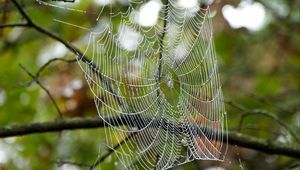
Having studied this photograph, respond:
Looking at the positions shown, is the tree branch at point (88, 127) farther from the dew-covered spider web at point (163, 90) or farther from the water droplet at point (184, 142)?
the water droplet at point (184, 142)

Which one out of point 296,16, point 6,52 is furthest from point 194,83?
point 296,16

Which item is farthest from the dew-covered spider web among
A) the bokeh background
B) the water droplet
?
the bokeh background

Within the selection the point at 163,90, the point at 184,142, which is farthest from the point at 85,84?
the point at 184,142

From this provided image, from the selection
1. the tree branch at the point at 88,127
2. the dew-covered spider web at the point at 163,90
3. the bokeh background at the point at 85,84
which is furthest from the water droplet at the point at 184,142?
the bokeh background at the point at 85,84

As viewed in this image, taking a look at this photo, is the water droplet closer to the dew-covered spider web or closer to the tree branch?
the dew-covered spider web

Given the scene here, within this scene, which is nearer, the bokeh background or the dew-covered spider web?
the dew-covered spider web

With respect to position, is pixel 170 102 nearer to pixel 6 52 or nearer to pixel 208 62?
pixel 208 62

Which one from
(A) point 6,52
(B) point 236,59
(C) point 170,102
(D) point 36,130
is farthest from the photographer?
(B) point 236,59
